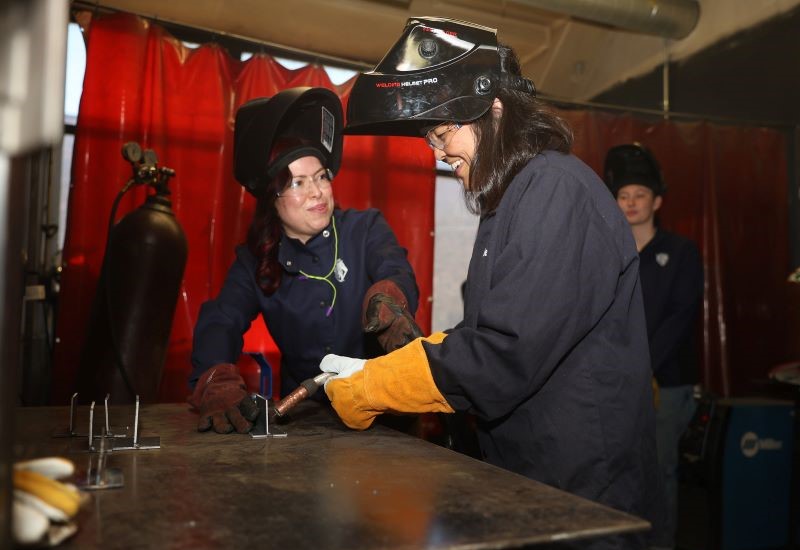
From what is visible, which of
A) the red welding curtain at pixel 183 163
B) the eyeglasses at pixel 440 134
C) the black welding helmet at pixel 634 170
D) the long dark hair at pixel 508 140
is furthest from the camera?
the black welding helmet at pixel 634 170

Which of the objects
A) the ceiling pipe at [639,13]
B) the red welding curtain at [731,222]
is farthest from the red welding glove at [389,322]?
the red welding curtain at [731,222]

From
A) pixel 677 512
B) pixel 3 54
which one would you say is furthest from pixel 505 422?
pixel 677 512

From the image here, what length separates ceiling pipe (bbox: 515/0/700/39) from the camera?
4312 millimetres

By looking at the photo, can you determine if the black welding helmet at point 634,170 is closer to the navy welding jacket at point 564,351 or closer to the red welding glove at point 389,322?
A: the red welding glove at point 389,322

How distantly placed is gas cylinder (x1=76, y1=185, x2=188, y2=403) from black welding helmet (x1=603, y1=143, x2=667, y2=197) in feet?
7.71

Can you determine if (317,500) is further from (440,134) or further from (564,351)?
(440,134)

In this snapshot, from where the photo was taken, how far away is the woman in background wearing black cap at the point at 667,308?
11.6 ft

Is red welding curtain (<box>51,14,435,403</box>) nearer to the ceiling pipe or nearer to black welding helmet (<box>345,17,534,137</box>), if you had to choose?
the ceiling pipe

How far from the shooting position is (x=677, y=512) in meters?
3.76

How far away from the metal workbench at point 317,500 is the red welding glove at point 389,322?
345 mm

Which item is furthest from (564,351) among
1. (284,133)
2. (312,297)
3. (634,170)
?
(634,170)

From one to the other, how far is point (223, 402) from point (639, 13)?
3900mm

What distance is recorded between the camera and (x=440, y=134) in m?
1.84

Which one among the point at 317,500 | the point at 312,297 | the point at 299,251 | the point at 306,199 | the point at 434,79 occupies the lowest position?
the point at 317,500
